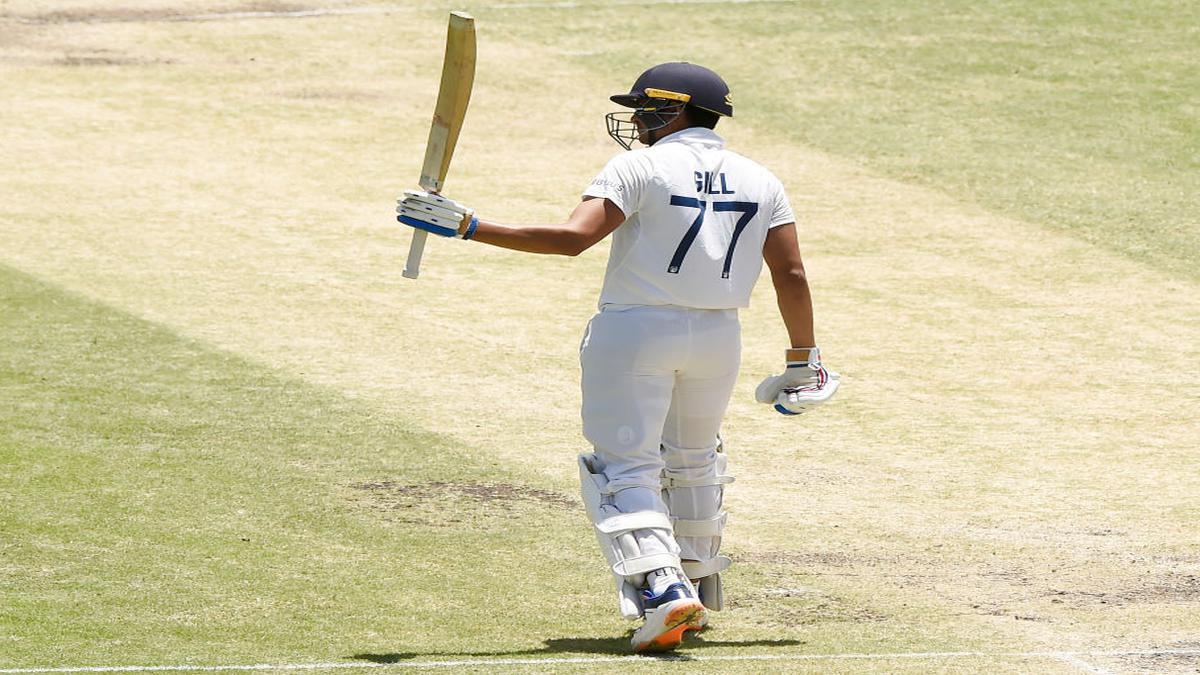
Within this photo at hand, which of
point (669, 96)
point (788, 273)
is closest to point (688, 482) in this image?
point (788, 273)

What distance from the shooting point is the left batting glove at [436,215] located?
6.59m

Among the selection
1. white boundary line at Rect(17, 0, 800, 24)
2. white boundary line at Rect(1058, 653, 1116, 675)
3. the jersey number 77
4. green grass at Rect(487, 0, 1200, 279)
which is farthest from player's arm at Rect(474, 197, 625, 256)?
white boundary line at Rect(17, 0, 800, 24)

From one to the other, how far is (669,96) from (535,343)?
661 centimetres

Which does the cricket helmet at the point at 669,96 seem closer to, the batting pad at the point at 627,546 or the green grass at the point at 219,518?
the batting pad at the point at 627,546

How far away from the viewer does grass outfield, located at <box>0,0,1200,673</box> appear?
24.8 ft

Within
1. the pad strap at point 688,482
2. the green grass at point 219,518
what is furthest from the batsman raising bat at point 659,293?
the green grass at point 219,518

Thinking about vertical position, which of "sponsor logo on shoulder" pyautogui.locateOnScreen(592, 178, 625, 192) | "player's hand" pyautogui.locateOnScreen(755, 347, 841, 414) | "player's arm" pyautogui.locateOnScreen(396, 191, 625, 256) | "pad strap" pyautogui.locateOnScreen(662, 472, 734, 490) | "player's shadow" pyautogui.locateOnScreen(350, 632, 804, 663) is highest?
"sponsor logo on shoulder" pyautogui.locateOnScreen(592, 178, 625, 192)

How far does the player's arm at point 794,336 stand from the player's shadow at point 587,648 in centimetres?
98

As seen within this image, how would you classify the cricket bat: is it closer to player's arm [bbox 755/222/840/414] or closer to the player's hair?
the player's hair

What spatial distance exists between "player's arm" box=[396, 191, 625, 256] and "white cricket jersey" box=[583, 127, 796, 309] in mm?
144

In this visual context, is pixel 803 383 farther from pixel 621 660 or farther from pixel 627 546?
pixel 621 660

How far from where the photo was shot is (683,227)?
22.7ft

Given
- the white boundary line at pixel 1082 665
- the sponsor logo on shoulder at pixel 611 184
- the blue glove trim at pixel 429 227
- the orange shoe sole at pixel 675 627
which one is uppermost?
the sponsor logo on shoulder at pixel 611 184

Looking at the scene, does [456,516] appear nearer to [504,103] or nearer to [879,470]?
[879,470]
